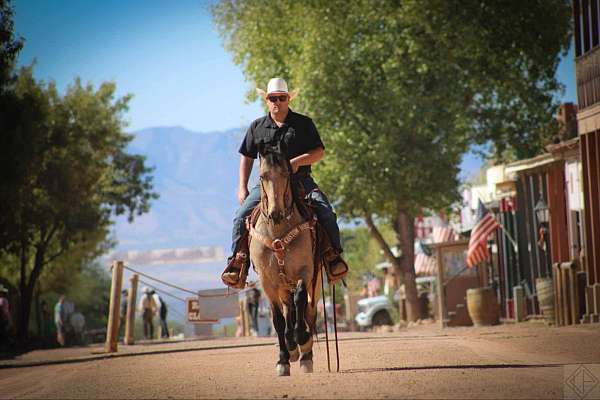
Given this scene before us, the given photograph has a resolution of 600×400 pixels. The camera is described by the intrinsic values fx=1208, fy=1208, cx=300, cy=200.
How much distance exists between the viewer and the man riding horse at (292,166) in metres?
14.7

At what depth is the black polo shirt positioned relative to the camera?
14891 mm

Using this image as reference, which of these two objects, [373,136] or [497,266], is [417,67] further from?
[497,266]

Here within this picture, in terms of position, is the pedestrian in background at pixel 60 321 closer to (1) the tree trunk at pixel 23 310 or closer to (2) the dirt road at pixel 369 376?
(1) the tree trunk at pixel 23 310

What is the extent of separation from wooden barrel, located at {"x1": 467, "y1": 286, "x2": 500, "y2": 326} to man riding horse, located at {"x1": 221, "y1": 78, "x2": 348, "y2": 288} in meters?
23.2

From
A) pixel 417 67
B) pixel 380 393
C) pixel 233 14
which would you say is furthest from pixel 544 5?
pixel 380 393

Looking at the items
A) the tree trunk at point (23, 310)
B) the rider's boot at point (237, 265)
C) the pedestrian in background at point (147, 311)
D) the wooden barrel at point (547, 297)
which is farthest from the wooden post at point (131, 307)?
the rider's boot at point (237, 265)

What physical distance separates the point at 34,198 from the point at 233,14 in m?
13.8

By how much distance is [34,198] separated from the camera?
4469cm

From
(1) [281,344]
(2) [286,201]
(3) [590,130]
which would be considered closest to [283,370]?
(1) [281,344]

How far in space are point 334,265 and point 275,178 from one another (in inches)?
71.8

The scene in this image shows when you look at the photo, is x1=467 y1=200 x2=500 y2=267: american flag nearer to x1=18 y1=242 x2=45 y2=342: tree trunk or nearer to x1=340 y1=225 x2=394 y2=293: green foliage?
x1=18 y1=242 x2=45 y2=342: tree trunk

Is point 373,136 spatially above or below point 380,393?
above

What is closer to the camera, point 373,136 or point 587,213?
point 587,213

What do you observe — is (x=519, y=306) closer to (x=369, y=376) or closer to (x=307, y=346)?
(x=307, y=346)
